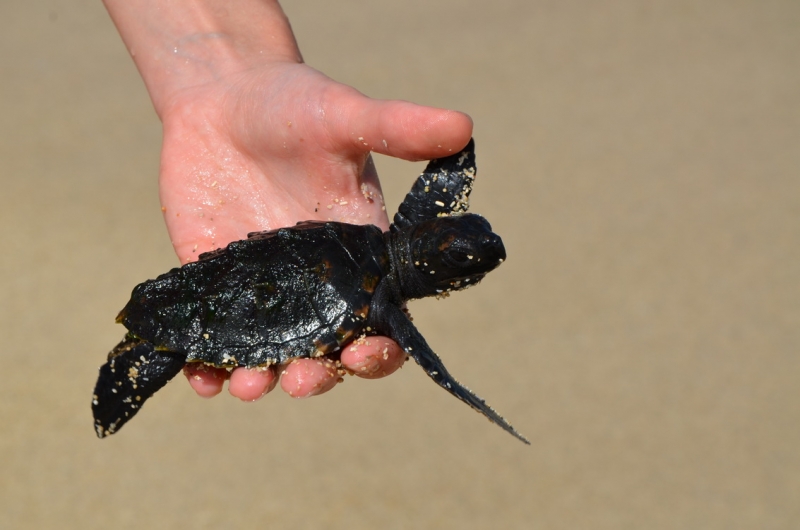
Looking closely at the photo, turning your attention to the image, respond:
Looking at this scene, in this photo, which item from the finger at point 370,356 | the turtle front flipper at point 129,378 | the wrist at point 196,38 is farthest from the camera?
the wrist at point 196,38

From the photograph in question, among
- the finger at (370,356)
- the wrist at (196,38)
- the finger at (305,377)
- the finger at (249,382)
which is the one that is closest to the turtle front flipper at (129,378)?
the finger at (249,382)

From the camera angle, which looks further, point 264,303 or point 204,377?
point 204,377

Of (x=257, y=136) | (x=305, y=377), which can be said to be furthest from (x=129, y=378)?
(x=257, y=136)

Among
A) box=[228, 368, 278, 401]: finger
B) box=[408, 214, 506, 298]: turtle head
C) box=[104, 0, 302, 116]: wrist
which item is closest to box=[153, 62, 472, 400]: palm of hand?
box=[228, 368, 278, 401]: finger

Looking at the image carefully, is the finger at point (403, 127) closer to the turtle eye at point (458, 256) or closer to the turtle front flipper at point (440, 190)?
the turtle front flipper at point (440, 190)

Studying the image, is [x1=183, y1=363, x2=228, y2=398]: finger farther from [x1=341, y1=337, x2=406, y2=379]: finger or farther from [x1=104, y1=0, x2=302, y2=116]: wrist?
[x1=104, y1=0, x2=302, y2=116]: wrist

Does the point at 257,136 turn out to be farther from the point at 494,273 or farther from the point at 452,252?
the point at 494,273
